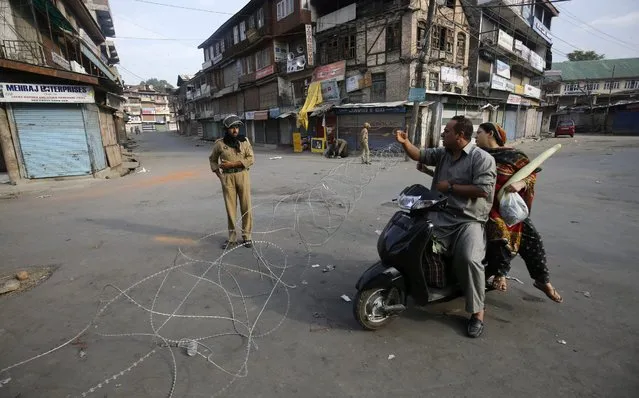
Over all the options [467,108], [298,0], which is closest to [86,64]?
[298,0]

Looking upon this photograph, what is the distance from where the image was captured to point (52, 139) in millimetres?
12352

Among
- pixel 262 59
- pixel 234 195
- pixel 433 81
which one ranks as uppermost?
pixel 262 59

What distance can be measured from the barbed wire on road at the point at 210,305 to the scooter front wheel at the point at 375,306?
80 centimetres

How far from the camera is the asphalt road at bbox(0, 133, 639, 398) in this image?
2410 mm

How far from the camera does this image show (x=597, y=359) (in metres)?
2.56

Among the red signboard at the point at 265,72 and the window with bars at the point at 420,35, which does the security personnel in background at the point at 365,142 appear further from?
the red signboard at the point at 265,72

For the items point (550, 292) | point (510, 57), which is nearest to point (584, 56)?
point (510, 57)

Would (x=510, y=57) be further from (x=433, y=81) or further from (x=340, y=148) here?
(x=340, y=148)

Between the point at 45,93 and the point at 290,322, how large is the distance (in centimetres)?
1371

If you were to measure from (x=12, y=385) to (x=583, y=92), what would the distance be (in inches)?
2464

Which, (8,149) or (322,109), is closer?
(8,149)

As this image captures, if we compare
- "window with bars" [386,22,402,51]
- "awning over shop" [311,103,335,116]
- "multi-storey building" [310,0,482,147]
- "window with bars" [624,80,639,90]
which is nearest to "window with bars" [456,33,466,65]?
"multi-storey building" [310,0,482,147]

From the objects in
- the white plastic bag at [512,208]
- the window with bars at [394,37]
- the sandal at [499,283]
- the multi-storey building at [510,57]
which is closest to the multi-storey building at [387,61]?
the window with bars at [394,37]

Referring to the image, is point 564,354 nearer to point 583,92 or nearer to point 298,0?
point 298,0
